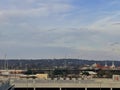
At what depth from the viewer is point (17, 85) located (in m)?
95.7

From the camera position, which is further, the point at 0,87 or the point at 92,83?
the point at 92,83

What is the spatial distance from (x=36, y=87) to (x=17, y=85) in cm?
423

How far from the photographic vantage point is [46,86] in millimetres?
97625

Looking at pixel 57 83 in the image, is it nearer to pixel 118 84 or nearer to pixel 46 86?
pixel 46 86

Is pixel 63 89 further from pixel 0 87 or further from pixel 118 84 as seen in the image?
pixel 0 87

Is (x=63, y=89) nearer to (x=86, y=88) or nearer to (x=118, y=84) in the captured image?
(x=86, y=88)

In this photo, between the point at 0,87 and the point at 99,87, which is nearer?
the point at 0,87

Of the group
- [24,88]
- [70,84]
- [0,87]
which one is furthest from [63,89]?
[0,87]

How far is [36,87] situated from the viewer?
319ft

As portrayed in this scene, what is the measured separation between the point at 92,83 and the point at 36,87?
471 inches

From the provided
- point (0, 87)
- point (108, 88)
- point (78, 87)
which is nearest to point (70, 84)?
point (78, 87)

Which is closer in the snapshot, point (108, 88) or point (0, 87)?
point (0, 87)

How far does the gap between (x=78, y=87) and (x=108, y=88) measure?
21.2 feet

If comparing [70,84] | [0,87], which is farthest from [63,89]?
[0,87]
